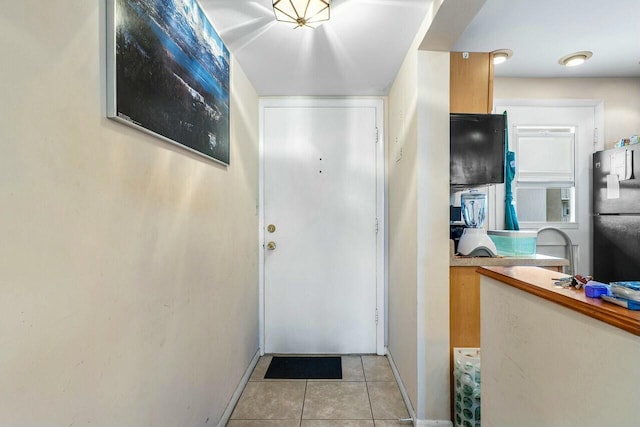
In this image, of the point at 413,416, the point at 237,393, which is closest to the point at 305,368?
the point at 237,393

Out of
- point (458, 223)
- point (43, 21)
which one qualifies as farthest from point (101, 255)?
point (458, 223)

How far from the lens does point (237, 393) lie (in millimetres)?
1779

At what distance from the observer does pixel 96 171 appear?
0.72 m

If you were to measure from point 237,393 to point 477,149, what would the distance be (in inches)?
82.3

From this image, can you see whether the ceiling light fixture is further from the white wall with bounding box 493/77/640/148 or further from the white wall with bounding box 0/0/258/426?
the white wall with bounding box 493/77/640/148

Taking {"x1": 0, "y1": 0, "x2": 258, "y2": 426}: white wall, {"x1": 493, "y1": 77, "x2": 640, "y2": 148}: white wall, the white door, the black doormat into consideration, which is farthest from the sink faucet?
{"x1": 0, "y1": 0, "x2": 258, "y2": 426}: white wall

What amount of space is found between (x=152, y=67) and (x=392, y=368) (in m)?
2.33

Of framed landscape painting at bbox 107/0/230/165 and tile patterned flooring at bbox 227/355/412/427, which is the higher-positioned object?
framed landscape painting at bbox 107/0/230/165

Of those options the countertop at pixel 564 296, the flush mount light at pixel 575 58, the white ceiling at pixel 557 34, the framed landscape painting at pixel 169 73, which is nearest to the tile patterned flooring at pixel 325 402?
the countertop at pixel 564 296

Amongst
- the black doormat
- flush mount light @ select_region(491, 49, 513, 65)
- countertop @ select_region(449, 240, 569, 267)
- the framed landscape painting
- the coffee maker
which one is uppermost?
flush mount light @ select_region(491, 49, 513, 65)

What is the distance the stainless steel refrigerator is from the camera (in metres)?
1.88

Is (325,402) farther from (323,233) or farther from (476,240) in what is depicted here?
(476,240)

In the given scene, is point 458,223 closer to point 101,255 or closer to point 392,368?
point 392,368

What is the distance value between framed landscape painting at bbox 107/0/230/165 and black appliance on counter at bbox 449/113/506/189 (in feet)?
4.25
